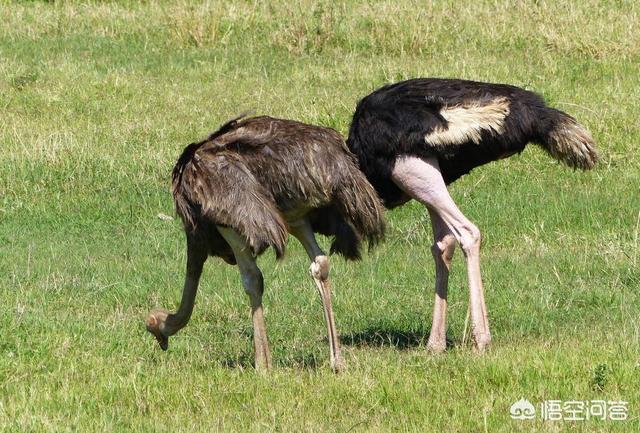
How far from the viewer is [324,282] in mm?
7164

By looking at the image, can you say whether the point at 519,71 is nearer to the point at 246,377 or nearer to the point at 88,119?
the point at 88,119

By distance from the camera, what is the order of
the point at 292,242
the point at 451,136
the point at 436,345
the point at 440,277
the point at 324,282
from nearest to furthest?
1. the point at 324,282
2. the point at 451,136
3. the point at 436,345
4. the point at 440,277
5. the point at 292,242

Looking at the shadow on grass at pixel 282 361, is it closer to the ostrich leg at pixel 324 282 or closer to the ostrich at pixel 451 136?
the ostrich leg at pixel 324 282

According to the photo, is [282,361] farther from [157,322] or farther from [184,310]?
[157,322]

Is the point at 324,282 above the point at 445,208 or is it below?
below

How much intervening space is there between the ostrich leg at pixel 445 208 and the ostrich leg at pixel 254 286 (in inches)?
40.7

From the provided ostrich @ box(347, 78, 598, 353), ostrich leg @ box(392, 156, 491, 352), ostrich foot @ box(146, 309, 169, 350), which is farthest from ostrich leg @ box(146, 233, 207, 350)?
ostrich leg @ box(392, 156, 491, 352)

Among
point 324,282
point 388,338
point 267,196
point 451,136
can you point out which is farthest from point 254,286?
point 451,136

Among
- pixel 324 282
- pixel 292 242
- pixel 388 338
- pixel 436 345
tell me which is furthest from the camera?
pixel 292 242

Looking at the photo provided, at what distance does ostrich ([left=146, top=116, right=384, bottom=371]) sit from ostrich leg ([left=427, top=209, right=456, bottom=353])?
2.13ft

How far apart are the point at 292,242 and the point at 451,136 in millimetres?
3814

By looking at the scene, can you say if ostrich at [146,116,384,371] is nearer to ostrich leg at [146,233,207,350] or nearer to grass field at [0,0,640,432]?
ostrich leg at [146,233,207,350]

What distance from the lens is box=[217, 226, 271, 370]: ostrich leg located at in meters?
7.12

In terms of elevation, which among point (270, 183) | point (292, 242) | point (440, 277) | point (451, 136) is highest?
point (451, 136)
